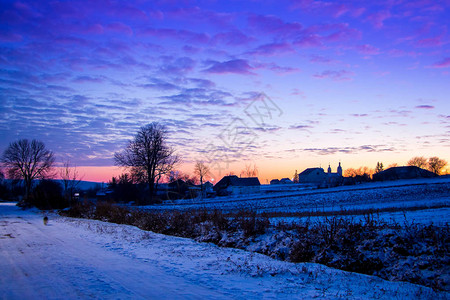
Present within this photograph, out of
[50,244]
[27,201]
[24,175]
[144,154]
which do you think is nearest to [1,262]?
[50,244]

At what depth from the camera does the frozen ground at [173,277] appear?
5988mm

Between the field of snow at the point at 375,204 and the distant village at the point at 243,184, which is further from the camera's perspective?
the distant village at the point at 243,184

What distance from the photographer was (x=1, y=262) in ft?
28.6

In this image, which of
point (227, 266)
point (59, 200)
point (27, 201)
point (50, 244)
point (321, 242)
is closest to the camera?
point (227, 266)

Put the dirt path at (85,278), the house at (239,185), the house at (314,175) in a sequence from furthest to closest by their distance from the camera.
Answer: the house at (314,175)
the house at (239,185)
the dirt path at (85,278)

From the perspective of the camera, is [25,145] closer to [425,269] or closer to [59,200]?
[59,200]

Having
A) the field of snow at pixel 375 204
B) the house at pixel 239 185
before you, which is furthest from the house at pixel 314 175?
the field of snow at pixel 375 204

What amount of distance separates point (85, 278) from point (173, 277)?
6.40 ft

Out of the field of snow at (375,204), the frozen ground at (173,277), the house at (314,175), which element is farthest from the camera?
the house at (314,175)

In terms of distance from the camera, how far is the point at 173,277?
720 centimetres

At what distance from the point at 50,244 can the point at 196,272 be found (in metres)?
7.42

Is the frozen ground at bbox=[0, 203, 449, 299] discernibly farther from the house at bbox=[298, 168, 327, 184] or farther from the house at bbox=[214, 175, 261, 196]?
the house at bbox=[298, 168, 327, 184]

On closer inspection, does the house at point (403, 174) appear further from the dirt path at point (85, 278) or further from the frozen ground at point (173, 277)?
the dirt path at point (85, 278)

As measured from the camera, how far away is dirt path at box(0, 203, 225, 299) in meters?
5.88
